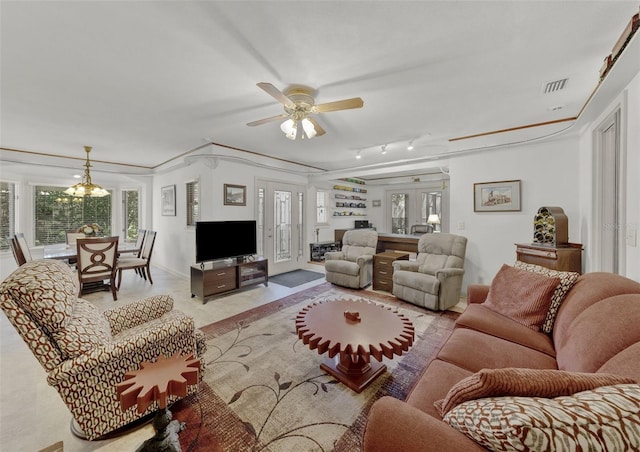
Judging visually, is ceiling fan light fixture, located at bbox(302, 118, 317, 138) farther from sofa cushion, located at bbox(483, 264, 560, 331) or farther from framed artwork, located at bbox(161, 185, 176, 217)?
framed artwork, located at bbox(161, 185, 176, 217)

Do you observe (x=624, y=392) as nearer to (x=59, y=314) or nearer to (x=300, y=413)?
(x=300, y=413)

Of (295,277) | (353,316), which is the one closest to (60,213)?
(295,277)

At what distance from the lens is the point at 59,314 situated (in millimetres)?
1257

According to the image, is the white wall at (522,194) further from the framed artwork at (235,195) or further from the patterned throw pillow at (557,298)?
the framed artwork at (235,195)

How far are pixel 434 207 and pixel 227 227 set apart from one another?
6.25 metres

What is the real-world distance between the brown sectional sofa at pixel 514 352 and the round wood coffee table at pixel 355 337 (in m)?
0.34

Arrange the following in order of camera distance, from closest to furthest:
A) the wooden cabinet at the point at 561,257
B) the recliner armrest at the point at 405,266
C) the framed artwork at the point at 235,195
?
1. the wooden cabinet at the point at 561,257
2. the recliner armrest at the point at 405,266
3. the framed artwork at the point at 235,195

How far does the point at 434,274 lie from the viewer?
3578mm

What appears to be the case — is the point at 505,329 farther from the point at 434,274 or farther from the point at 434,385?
the point at 434,274

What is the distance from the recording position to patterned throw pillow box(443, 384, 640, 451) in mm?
565

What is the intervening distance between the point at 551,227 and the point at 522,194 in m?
0.78

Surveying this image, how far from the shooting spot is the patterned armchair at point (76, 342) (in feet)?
3.93

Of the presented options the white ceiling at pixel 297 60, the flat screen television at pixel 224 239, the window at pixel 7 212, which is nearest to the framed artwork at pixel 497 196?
the white ceiling at pixel 297 60

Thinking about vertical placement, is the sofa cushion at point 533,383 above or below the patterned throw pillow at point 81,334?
above
